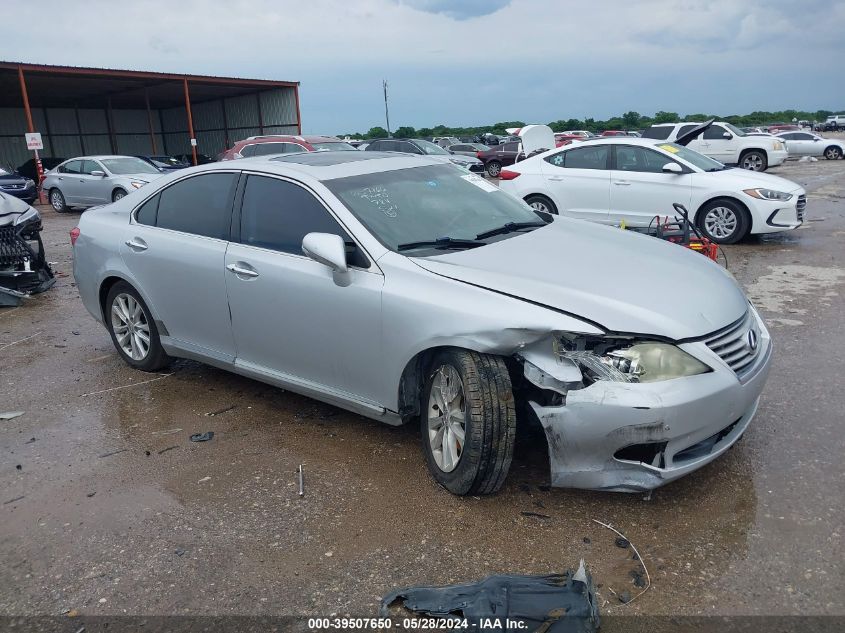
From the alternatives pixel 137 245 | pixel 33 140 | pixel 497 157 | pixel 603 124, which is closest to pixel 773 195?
pixel 137 245

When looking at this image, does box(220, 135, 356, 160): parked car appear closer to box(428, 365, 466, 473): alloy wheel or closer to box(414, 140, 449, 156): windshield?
box(414, 140, 449, 156): windshield

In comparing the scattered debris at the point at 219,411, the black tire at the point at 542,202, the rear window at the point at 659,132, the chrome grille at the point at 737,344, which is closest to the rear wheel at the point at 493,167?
the rear window at the point at 659,132

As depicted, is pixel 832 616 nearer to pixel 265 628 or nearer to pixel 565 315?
pixel 565 315

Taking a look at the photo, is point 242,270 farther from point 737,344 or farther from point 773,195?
point 773,195

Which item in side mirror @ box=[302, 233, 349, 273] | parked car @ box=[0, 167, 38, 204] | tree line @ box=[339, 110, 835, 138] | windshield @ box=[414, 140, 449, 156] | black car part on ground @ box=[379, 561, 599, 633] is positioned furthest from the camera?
tree line @ box=[339, 110, 835, 138]

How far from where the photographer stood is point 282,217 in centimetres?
419

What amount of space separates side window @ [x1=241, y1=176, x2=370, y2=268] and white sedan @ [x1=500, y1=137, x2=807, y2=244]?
6.42m

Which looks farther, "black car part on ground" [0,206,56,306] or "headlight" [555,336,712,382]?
"black car part on ground" [0,206,56,306]

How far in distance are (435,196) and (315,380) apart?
53.1 inches

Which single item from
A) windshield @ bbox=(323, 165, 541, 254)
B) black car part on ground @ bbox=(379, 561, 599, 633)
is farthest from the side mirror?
black car part on ground @ bbox=(379, 561, 599, 633)

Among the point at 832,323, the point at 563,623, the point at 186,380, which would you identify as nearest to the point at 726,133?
the point at 832,323

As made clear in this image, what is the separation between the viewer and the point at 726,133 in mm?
22422

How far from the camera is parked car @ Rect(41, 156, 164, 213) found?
682 inches

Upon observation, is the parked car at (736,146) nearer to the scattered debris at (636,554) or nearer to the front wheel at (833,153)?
the front wheel at (833,153)
